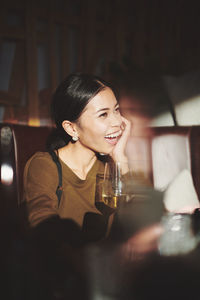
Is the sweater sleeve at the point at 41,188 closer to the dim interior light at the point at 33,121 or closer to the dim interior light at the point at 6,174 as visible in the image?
the dim interior light at the point at 6,174

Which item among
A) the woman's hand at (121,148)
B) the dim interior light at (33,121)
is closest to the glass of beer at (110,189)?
the woman's hand at (121,148)

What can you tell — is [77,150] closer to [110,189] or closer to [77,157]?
[77,157]

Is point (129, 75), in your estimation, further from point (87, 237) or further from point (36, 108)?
point (87, 237)

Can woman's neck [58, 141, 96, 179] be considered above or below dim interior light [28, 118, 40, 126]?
below

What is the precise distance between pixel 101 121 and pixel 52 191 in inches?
13.1

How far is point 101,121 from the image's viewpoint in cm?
104

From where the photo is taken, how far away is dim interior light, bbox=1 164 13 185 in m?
1.19

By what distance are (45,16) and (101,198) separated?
175 centimetres

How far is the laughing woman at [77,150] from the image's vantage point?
3.17 ft

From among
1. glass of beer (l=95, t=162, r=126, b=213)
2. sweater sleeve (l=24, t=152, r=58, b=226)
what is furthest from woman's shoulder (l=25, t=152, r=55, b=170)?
glass of beer (l=95, t=162, r=126, b=213)

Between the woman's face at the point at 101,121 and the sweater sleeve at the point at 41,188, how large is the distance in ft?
0.64

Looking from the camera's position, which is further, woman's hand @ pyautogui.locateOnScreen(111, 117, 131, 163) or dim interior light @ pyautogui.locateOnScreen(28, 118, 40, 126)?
dim interior light @ pyautogui.locateOnScreen(28, 118, 40, 126)

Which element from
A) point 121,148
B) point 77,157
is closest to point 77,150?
point 77,157

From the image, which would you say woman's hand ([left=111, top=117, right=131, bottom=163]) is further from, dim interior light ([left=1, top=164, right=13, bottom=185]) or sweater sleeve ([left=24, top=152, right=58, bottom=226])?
dim interior light ([left=1, top=164, right=13, bottom=185])
